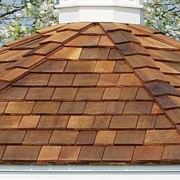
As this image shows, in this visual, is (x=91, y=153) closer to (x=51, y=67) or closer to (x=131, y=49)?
(x=51, y=67)

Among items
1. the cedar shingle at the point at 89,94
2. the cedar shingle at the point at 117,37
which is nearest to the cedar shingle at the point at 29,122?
the cedar shingle at the point at 89,94

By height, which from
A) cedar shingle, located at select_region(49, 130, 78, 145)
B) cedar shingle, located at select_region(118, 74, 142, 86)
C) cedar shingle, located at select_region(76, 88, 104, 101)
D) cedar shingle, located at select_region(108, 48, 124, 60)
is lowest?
cedar shingle, located at select_region(49, 130, 78, 145)

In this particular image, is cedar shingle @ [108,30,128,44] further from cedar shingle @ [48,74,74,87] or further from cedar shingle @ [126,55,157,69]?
cedar shingle @ [48,74,74,87]

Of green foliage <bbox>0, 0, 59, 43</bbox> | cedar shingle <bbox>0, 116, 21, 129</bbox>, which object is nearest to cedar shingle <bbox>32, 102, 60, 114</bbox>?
cedar shingle <bbox>0, 116, 21, 129</bbox>

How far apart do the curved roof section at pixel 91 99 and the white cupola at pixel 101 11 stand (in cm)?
30

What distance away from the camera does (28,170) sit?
27.3ft

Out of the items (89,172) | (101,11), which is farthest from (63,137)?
(101,11)

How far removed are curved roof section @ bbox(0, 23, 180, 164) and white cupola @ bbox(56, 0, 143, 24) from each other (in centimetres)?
30

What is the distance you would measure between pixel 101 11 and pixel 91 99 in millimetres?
1739

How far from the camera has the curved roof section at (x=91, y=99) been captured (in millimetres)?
8336

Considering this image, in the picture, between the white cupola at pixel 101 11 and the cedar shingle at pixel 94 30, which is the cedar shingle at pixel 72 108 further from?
the white cupola at pixel 101 11

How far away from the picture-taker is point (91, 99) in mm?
8875

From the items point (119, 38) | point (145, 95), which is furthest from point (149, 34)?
point (145, 95)

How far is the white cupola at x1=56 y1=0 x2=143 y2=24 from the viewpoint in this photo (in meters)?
10.4
